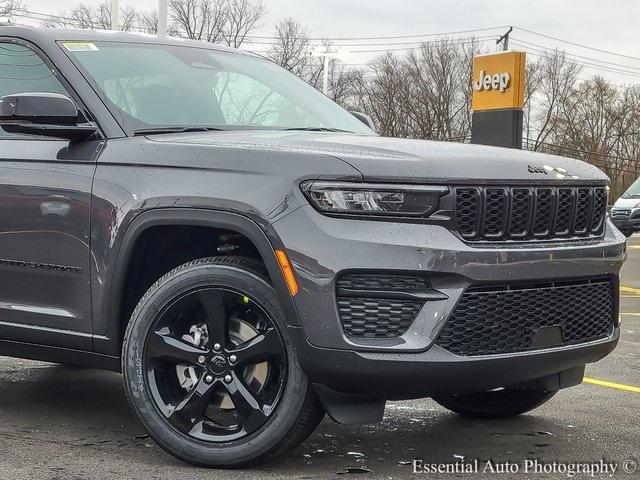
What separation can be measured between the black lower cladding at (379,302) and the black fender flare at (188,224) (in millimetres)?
204

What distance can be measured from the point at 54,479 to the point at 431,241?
161cm

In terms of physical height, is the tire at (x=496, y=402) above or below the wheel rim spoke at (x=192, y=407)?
below

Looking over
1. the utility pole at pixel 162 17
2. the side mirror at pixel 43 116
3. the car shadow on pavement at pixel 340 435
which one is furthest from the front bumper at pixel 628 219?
the side mirror at pixel 43 116

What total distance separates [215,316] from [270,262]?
34cm

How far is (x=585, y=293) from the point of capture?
407 centimetres

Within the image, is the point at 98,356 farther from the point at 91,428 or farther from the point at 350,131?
the point at 350,131

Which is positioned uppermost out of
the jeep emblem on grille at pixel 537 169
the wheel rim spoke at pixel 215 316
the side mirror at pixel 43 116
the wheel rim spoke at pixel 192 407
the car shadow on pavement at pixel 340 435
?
the side mirror at pixel 43 116

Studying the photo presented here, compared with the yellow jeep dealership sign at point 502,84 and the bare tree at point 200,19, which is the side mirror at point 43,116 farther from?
the bare tree at point 200,19

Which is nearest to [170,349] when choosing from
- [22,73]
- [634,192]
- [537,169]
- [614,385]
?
[537,169]

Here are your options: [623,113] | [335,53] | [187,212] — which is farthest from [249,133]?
[623,113]

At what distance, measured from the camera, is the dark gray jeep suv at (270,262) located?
3.66 metres

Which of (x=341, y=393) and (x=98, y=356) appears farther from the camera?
(x=98, y=356)

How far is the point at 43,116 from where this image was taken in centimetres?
430

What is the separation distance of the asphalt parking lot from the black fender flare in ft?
1.61
